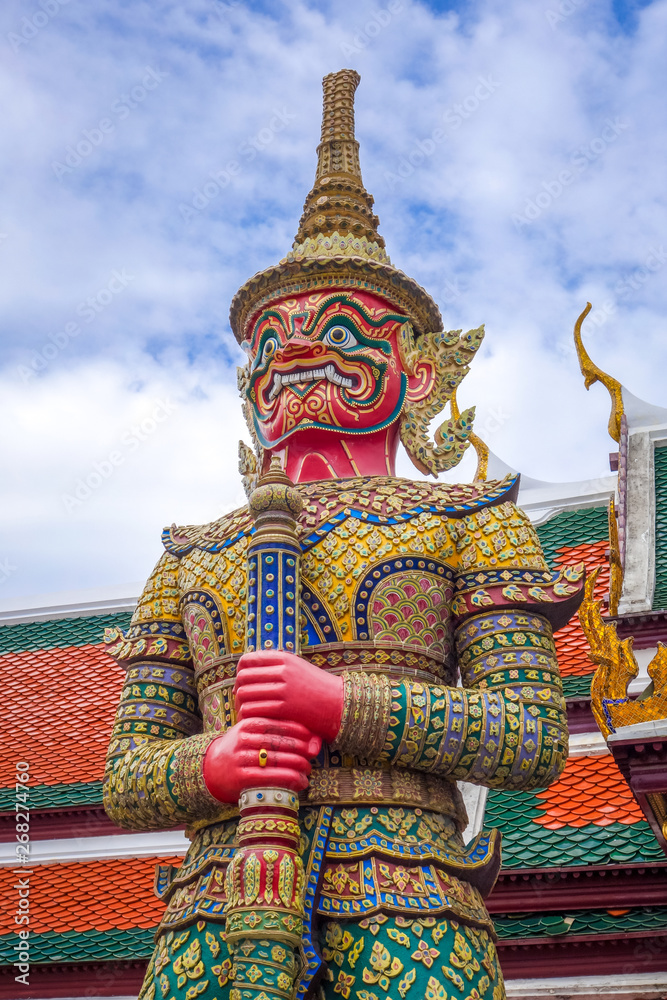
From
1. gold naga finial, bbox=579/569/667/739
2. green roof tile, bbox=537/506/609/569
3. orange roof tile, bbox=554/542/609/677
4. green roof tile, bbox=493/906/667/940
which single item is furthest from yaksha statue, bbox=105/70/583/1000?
green roof tile, bbox=537/506/609/569

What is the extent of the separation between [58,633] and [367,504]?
5.87 meters

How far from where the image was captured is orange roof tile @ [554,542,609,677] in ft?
24.0

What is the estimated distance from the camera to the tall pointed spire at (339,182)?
17.1ft

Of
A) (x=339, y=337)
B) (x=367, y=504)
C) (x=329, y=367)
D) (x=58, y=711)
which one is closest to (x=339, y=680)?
(x=367, y=504)

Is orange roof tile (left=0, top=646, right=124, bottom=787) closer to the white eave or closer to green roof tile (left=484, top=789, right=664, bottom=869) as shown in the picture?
the white eave

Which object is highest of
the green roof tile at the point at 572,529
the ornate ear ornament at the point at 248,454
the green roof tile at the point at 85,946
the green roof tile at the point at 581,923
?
the green roof tile at the point at 572,529

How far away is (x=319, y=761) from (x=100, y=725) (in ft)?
15.2

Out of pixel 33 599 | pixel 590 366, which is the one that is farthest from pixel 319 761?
pixel 33 599

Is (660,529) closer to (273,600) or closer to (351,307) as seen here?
(351,307)

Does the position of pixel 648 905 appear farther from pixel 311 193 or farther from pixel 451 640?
pixel 311 193

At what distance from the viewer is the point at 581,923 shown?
5.89 meters

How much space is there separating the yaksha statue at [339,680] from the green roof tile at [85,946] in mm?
2370

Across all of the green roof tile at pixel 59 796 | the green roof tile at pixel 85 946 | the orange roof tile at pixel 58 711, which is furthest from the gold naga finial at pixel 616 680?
the orange roof tile at pixel 58 711

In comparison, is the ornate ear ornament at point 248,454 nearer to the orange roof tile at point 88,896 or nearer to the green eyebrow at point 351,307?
the green eyebrow at point 351,307
